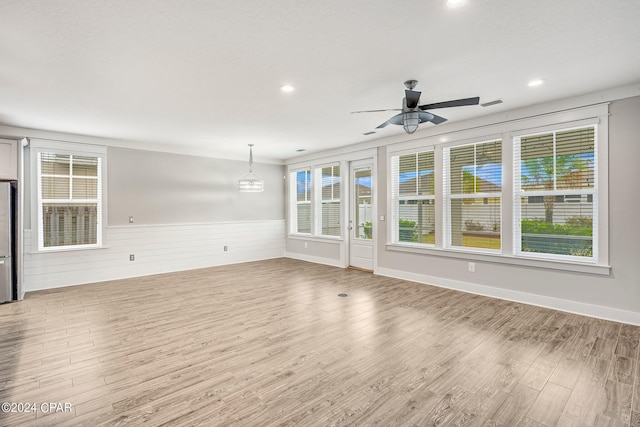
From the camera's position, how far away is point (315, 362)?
8.95 feet

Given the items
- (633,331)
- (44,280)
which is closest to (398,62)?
(633,331)

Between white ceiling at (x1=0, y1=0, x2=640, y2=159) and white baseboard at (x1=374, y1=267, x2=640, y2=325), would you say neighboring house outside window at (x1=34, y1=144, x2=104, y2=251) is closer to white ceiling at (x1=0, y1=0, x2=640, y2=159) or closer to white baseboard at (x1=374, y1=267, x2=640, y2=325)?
white ceiling at (x1=0, y1=0, x2=640, y2=159)

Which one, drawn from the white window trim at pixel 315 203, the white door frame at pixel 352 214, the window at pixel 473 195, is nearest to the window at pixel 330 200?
the white window trim at pixel 315 203

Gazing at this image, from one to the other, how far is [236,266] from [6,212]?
13.0 ft

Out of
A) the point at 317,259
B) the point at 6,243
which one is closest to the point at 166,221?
the point at 6,243

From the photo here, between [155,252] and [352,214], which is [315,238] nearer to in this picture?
[352,214]

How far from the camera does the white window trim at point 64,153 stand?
520 cm

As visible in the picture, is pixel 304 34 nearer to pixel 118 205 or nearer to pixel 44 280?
pixel 118 205

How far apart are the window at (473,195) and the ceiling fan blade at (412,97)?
217cm

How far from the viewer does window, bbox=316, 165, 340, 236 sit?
7.33 meters

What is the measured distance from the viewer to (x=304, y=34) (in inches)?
96.7

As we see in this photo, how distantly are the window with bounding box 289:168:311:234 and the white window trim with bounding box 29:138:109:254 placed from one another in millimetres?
4208

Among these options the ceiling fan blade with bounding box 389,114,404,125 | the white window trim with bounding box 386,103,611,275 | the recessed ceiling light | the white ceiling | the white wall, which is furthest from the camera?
the white wall

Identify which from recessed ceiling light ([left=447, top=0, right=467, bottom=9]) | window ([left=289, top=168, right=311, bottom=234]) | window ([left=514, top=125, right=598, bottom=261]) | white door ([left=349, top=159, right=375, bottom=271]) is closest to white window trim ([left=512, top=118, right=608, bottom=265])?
window ([left=514, top=125, right=598, bottom=261])
